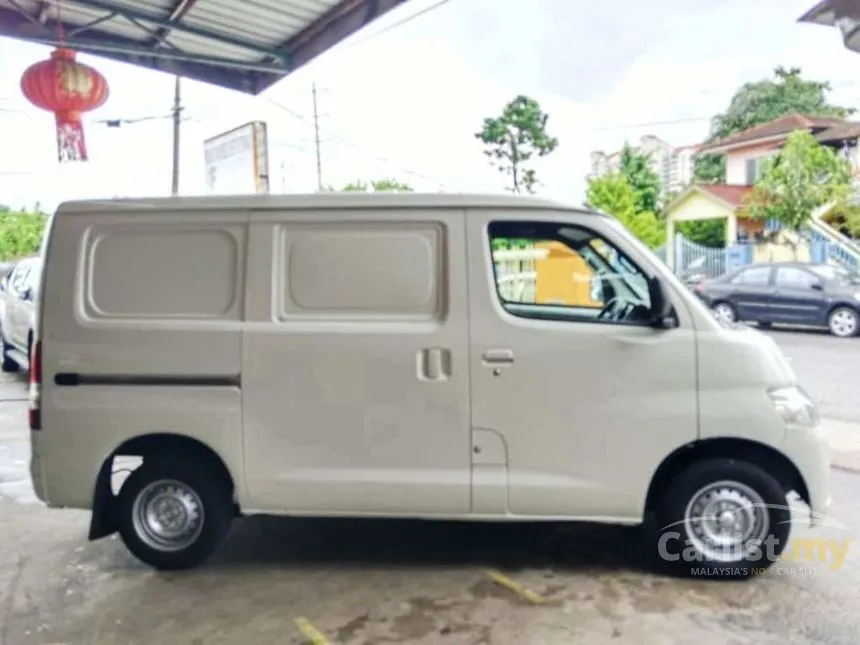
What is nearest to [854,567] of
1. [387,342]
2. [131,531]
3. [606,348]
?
[606,348]

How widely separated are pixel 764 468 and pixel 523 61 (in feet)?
59.9

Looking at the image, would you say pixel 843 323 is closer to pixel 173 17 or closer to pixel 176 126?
pixel 173 17

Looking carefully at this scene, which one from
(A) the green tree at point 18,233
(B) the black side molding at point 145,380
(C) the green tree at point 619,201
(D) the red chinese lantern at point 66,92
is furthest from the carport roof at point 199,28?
(A) the green tree at point 18,233

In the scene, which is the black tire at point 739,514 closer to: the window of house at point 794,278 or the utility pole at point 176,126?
the window of house at point 794,278

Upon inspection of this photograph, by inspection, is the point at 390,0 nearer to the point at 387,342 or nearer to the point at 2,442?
the point at 387,342

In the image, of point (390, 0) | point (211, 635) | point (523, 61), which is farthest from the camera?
point (523, 61)

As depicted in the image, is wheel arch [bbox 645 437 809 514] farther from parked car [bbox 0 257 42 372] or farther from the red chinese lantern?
parked car [bbox 0 257 42 372]

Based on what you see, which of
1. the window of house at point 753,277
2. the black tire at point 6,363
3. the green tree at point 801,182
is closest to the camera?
the black tire at point 6,363

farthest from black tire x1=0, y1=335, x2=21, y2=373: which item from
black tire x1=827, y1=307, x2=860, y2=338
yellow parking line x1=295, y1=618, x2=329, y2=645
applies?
black tire x1=827, y1=307, x2=860, y2=338

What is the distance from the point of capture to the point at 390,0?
6.28 m

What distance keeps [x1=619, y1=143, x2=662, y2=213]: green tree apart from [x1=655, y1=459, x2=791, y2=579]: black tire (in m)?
24.6

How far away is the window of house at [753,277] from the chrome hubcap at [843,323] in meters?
1.37

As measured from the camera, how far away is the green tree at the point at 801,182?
18.8 meters

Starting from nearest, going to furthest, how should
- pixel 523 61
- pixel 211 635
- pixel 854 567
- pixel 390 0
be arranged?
pixel 211 635, pixel 854 567, pixel 390 0, pixel 523 61
